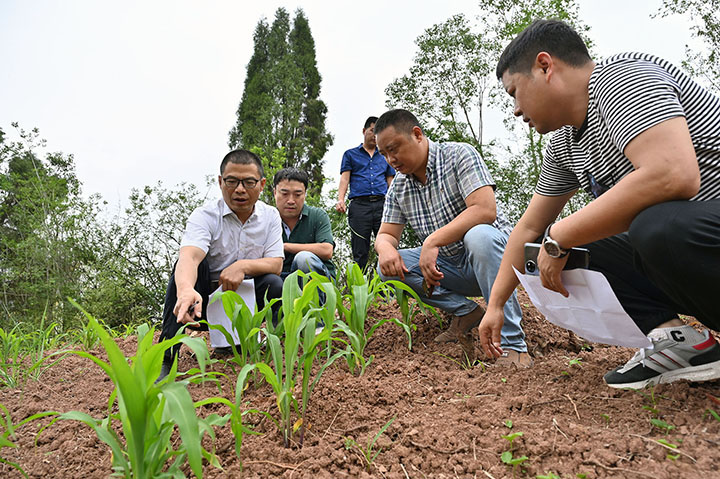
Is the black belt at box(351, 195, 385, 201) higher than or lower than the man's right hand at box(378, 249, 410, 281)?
higher

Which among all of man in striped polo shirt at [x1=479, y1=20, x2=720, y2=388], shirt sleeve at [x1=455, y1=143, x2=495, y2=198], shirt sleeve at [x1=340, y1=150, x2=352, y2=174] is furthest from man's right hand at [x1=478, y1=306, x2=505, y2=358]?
shirt sleeve at [x1=340, y1=150, x2=352, y2=174]

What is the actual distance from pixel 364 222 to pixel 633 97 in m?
3.66

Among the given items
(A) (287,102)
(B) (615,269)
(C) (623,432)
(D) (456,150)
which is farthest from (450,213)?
(A) (287,102)

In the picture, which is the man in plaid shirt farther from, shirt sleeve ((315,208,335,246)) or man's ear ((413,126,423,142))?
shirt sleeve ((315,208,335,246))

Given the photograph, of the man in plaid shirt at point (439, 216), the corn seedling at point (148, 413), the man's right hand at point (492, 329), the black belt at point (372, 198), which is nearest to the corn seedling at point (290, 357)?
the corn seedling at point (148, 413)

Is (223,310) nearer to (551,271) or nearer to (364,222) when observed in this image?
(551,271)

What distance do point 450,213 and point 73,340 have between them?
2844mm

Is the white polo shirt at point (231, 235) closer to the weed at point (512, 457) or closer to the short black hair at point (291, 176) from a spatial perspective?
the short black hair at point (291, 176)

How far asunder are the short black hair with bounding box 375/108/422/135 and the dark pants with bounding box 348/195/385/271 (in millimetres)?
2427

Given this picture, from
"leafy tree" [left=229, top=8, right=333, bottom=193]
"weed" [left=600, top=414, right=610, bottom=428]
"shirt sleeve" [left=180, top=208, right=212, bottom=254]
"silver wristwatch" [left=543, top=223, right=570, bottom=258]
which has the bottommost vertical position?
"weed" [left=600, top=414, right=610, bottom=428]

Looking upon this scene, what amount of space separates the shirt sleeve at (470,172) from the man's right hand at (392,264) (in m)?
0.44

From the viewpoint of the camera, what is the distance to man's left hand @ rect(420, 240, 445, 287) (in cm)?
200

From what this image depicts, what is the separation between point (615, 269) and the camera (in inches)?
61.0

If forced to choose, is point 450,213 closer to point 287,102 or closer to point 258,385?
point 258,385
